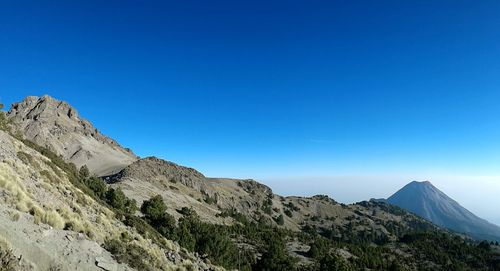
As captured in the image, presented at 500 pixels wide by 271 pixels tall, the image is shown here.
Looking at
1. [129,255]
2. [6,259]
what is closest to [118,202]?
[129,255]

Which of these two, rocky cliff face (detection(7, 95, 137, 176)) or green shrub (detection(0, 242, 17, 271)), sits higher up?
rocky cliff face (detection(7, 95, 137, 176))

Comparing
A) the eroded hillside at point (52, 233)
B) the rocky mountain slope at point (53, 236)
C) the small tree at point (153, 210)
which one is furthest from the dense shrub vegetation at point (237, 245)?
the eroded hillside at point (52, 233)

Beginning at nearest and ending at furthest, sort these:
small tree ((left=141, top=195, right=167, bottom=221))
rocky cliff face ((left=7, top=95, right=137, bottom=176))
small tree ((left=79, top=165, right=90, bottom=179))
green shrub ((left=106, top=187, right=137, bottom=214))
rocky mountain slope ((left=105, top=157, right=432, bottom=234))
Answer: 1. green shrub ((left=106, top=187, right=137, bottom=214))
2. small tree ((left=141, top=195, right=167, bottom=221))
3. small tree ((left=79, top=165, right=90, bottom=179))
4. rocky mountain slope ((left=105, top=157, right=432, bottom=234))
5. rocky cliff face ((left=7, top=95, right=137, bottom=176))

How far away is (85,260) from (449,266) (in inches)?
6534

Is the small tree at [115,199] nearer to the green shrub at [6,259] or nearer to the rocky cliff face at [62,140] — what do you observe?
the green shrub at [6,259]

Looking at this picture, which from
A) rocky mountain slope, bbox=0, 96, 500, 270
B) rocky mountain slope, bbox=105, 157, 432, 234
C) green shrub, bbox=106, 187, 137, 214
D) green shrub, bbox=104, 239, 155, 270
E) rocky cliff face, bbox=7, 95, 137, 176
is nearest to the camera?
rocky mountain slope, bbox=0, 96, 500, 270

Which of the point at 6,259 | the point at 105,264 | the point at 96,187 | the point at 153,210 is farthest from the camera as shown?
the point at 153,210

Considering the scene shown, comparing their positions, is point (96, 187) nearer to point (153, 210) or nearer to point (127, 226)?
point (153, 210)

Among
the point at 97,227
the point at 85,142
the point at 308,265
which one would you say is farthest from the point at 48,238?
the point at 85,142

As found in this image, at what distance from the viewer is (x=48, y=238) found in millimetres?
19719

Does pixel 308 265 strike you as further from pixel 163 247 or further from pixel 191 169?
pixel 191 169

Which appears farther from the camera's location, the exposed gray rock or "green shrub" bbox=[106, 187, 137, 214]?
"green shrub" bbox=[106, 187, 137, 214]

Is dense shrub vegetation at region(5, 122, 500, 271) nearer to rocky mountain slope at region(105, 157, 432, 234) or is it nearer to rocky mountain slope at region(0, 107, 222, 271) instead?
rocky mountain slope at region(0, 107, 222, 271)

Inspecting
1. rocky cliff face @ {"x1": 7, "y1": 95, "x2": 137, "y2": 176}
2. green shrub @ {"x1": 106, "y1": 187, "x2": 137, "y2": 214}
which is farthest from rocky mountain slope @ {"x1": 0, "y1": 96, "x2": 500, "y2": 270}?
rocky cliff face @ {"x1": 7, "y1": 95, "x2": 137, "y2": 176}
